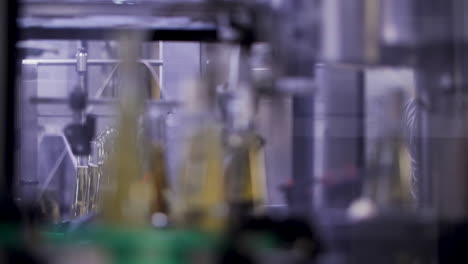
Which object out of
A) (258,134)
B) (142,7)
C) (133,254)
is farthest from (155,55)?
(133,254)

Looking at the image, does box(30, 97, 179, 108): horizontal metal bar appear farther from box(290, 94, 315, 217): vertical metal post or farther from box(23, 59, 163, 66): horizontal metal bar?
box(290, 94, 315, 217): vertical metal post

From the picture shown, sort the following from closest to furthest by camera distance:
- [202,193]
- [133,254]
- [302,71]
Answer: [133,254], [202,193], [302,71]

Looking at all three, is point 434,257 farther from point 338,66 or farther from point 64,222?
point 64,222

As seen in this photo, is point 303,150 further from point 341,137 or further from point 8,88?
point 8,88

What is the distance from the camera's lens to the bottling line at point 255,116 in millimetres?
812

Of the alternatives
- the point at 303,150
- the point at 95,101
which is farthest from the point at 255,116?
the point at 95,101

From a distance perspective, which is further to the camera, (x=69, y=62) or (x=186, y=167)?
(x=69, y=62)

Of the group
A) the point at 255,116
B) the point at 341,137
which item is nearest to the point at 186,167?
the point at 255,116

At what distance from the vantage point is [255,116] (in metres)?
0.86

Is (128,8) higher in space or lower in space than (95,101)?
higher

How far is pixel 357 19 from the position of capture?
87cm

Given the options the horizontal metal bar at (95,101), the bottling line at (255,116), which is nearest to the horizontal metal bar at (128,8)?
the bottling line at (255,116)

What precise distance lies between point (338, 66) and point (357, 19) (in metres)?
0.06

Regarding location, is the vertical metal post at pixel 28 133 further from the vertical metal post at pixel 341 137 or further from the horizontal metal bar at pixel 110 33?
the vertical metal post at pixel 341 137
